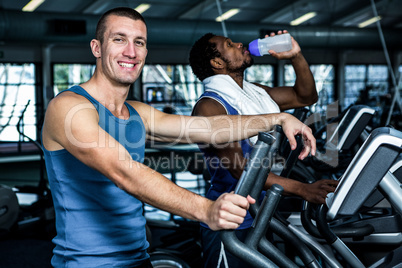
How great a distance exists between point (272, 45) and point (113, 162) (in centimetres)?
116

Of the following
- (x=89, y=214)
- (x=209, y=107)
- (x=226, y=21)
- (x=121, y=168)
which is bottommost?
(x=89, y=214)

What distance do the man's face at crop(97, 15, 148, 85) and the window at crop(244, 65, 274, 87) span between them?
10.1 metres

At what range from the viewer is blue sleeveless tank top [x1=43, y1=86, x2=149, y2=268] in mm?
1076

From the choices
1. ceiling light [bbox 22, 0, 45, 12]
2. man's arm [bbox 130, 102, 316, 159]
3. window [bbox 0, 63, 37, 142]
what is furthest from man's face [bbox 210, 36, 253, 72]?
window [bbox 0, 63, 37, 142]

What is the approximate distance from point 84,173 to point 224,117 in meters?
0.52

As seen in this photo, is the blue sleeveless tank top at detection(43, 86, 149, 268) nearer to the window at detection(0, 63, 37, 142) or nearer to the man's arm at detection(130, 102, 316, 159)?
the man's arm at detection(130, 102, 316, 159)

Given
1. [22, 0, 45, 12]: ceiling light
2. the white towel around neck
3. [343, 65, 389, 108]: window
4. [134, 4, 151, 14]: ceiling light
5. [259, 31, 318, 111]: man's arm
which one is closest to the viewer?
the white towel around neck

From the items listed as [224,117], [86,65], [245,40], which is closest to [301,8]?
[245,40]

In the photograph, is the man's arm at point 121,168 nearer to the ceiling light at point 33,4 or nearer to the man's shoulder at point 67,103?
the man's shoulder at point 67,103

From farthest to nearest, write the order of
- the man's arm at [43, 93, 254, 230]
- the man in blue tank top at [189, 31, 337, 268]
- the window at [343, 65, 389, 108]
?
the window at [343, 65, 389, 108] < the man in blue tank top at [189, 31, 337, 268] < the man's arm at [43, 93, 254, 230]

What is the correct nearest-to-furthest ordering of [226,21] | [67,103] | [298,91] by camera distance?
[67,103], [298,91], [226,21]

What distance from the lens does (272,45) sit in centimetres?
188

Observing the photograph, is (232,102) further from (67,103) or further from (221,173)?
(67,103)

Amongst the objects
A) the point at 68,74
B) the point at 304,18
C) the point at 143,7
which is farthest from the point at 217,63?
the point at 304,18
